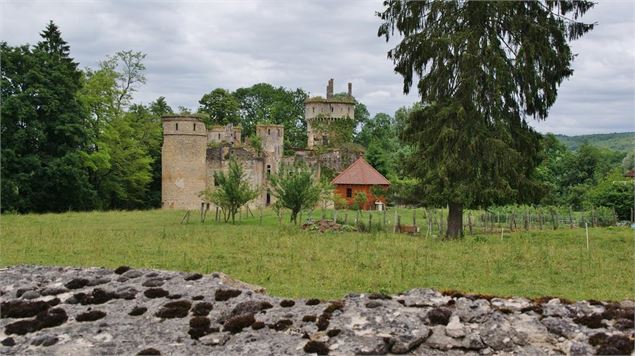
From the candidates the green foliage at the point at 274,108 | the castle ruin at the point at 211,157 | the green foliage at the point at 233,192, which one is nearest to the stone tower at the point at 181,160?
the castle ruin at the point at 211,157

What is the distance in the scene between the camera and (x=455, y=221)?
25.6 metres

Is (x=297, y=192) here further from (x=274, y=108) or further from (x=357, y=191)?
(x=274, y=108)

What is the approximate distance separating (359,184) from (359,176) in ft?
2.33

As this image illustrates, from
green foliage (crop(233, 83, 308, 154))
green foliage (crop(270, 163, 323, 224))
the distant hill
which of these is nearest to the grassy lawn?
green foliage (crop(270, 163, 323, 224))

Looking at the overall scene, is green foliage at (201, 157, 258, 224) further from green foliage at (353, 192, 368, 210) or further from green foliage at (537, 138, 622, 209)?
green foliage at (537, 138, 622, 209)

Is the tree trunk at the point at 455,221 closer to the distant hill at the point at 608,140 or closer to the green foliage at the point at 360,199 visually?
the green foliage at the point at 360,199

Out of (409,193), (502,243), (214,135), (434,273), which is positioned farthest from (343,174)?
(434,273)

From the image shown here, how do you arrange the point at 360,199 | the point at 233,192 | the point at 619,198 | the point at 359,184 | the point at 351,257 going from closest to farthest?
the point at 351,257
the point at 233,192
the point at 619,198
the point at 360,199
the point at 359,184

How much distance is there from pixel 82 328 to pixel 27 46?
110ft

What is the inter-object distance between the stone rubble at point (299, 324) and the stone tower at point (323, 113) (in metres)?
53.5

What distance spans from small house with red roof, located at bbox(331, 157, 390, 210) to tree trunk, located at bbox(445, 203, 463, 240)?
2480 cm

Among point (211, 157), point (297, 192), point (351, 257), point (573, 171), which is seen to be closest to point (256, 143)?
point (211, 157)

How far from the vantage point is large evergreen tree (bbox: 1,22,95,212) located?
37688 mm

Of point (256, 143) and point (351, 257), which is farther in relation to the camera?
point (256, 143)
